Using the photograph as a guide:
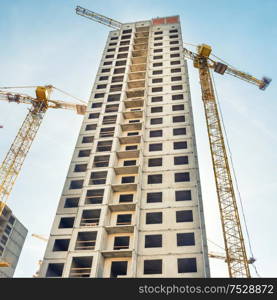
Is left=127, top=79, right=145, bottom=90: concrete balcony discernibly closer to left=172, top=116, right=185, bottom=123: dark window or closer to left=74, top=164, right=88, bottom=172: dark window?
left=172, top=116, right=185, bottom=123: dark window

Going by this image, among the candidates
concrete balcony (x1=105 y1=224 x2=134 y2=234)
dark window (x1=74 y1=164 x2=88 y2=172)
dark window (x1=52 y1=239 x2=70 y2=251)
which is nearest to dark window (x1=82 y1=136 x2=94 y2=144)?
dark window (x1=74 y1=164 x2=88 y2=172)

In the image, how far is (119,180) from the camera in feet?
122

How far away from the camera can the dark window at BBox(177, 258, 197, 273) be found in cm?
2734

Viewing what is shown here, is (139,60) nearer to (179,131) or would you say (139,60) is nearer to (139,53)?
(139,53)

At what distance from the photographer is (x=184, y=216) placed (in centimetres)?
3123

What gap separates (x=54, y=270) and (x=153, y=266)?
10144 mm

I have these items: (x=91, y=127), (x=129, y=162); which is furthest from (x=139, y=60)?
(x=129, y=162)

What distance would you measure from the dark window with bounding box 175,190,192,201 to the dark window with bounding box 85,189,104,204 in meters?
8.63

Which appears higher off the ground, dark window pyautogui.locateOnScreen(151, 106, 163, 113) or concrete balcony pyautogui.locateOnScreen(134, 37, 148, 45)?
concrete balcony pyautogui.locateOnScreen(134, 37, 148, 45)

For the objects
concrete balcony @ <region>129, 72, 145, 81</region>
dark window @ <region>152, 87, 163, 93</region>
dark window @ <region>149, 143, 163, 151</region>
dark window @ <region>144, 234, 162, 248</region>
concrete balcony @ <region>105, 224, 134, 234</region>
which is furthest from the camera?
concrete balcony @ <region>129, 72, 145, 81</region>

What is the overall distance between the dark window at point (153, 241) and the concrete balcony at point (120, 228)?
1.89 meters

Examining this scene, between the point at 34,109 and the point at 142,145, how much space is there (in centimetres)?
Result: 3543
